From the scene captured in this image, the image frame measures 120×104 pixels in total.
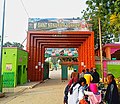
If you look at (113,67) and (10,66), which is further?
(113,67)

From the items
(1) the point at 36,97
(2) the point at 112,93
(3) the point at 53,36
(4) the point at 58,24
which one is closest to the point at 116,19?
(1) the point at 36,97

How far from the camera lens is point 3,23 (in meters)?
14.7

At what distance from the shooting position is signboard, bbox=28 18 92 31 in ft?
82.7

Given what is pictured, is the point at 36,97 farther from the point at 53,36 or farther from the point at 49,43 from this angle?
the point at 49,43

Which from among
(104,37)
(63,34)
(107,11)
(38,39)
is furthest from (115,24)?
(104,37)

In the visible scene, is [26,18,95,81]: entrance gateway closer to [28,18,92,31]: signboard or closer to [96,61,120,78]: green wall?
[28,18,92,31]: signboard

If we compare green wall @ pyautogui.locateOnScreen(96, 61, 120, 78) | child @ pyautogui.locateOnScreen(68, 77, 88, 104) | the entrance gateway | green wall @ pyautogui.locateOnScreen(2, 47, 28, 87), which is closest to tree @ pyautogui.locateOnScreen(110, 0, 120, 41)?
child @ pyautogui.locateOnScreen(68, 77, 88, 104)

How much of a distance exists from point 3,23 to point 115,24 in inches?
272

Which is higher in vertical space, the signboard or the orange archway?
the signboard

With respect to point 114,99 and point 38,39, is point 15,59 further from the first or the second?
point 114,99

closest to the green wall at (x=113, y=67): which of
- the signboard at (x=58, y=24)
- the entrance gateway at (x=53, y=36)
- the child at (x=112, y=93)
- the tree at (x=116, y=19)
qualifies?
the entrance gateway at (x=53, y=36)

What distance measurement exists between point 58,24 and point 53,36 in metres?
1.42

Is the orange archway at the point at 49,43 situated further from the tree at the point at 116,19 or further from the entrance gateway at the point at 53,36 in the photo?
the tree at the point at 116,19

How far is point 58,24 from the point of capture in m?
25.4
